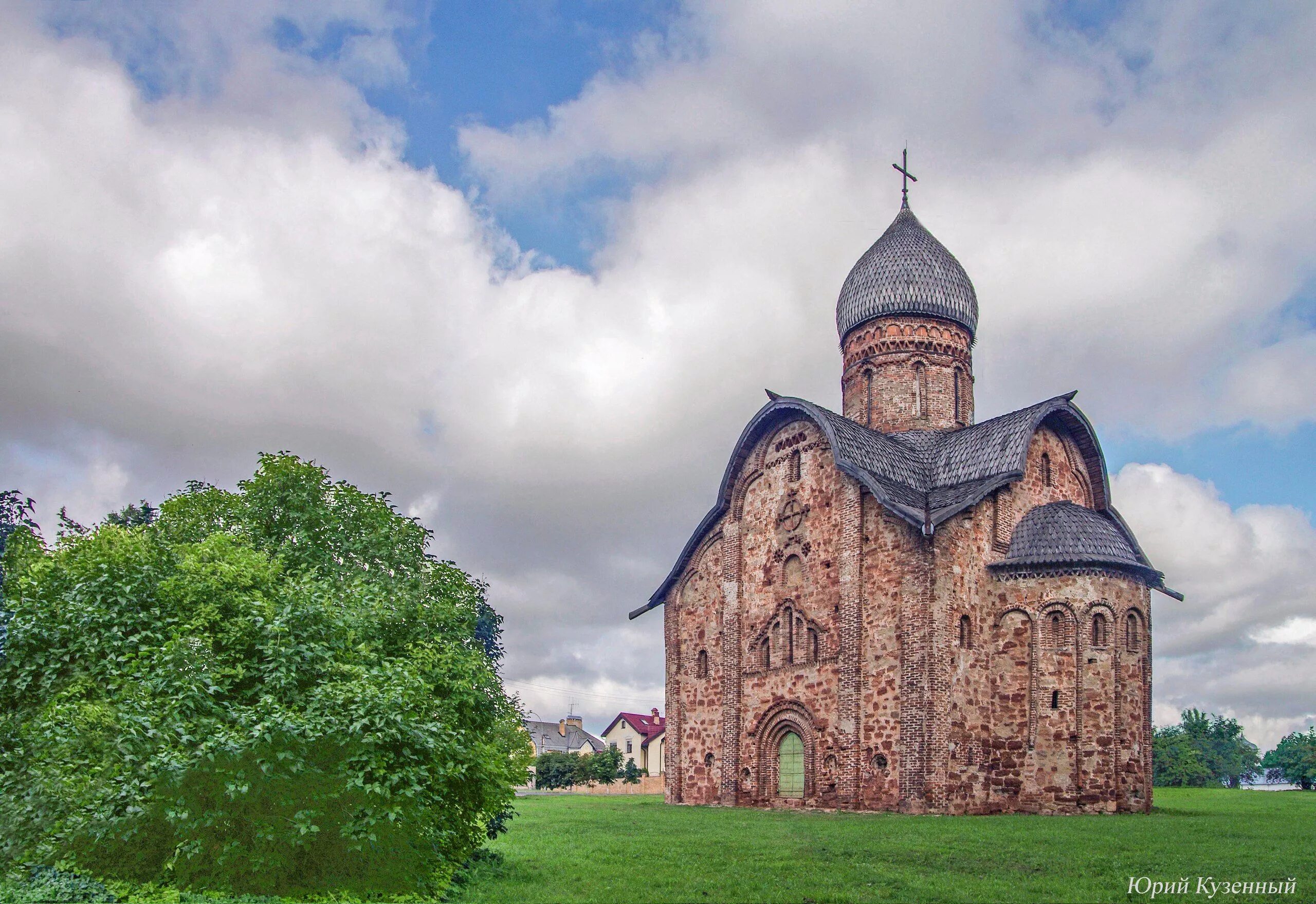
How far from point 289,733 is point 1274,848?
1108 centimetres

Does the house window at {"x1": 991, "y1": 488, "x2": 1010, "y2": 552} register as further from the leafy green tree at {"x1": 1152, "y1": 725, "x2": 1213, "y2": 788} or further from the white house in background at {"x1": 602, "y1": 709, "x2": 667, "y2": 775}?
the white house in background at {"x1": 602, "y1": 709, "x2": 667, "y2": 775}

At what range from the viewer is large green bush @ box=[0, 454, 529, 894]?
866 centimetres

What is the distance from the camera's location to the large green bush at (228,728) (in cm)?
866

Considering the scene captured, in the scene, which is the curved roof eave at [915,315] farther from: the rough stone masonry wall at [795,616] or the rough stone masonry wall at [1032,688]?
the rough stone masonry wall at [1032,688]

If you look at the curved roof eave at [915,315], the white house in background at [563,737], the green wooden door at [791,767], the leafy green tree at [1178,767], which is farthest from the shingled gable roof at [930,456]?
the white house in background at [563,737]

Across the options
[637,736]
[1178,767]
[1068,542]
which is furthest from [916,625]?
[637,736]

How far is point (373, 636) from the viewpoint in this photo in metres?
10.6

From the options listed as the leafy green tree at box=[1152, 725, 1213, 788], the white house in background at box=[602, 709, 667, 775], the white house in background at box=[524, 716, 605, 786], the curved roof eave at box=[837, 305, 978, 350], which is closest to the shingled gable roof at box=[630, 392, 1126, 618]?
the curved roof eave at box=[837, 305, 978, 350]

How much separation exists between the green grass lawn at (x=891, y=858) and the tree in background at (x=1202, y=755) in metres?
31.8

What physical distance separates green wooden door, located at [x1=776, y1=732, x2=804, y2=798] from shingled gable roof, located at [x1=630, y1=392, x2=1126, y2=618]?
18.5ft

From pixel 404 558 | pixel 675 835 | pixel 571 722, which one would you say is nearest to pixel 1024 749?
pixel 675 835

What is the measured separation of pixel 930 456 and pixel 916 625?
17.9ft

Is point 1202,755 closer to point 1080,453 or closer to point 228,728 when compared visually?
point 1080,453

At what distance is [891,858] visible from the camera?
12.0 meters
